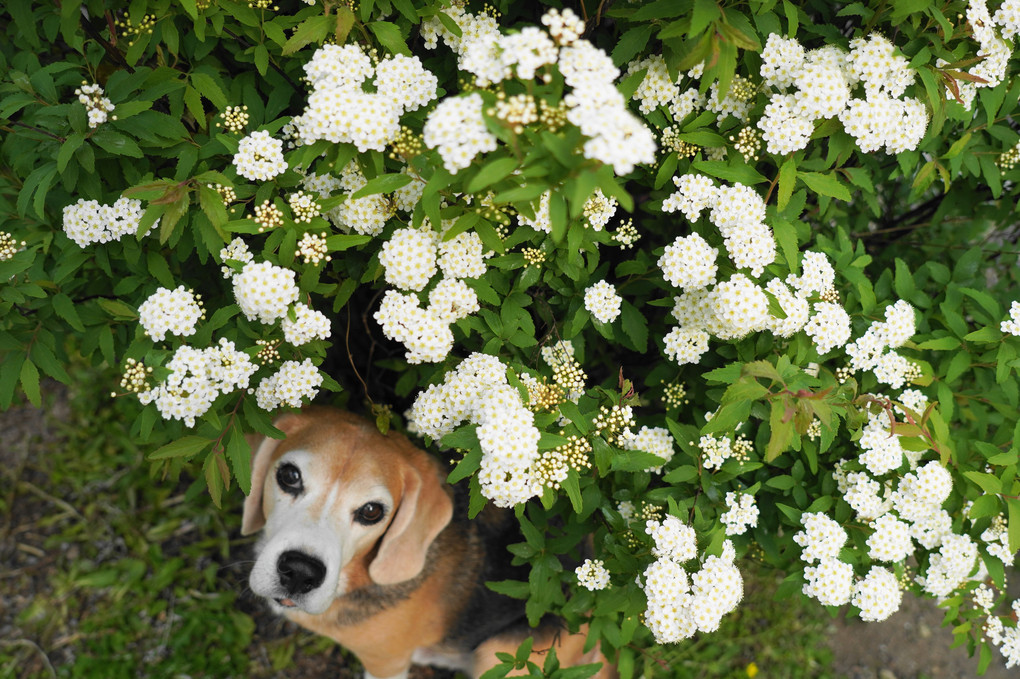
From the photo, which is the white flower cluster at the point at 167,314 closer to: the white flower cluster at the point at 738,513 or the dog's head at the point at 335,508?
the dog's head at the point at 335,508

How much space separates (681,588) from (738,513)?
1.38 ft

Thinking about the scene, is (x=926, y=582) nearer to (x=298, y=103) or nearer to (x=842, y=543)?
(x=842, y=543)

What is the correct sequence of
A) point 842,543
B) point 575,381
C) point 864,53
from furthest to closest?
point 842,543 → point 575,381 → point 864,53

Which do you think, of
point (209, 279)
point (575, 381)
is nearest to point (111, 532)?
point (209, 279)

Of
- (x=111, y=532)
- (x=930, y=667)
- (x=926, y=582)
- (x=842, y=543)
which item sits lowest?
(x=930, y=667)

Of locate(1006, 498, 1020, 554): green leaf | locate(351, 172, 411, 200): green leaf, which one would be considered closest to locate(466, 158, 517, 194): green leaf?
locate(351, 172, 411, 200): green leaf

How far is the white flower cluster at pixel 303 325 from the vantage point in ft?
6.88

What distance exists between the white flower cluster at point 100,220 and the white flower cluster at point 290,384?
2.05 ft

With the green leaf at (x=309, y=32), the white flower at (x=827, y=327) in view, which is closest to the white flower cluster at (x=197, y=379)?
the green leaf at (x=309, y=32)

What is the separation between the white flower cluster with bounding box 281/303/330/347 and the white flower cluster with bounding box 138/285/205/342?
11.4 inches

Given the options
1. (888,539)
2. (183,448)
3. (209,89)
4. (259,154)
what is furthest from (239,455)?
(888,539)

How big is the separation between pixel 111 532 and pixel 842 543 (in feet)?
12.9

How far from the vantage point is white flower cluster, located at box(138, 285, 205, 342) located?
2.10 metres

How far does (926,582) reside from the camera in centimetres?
270
